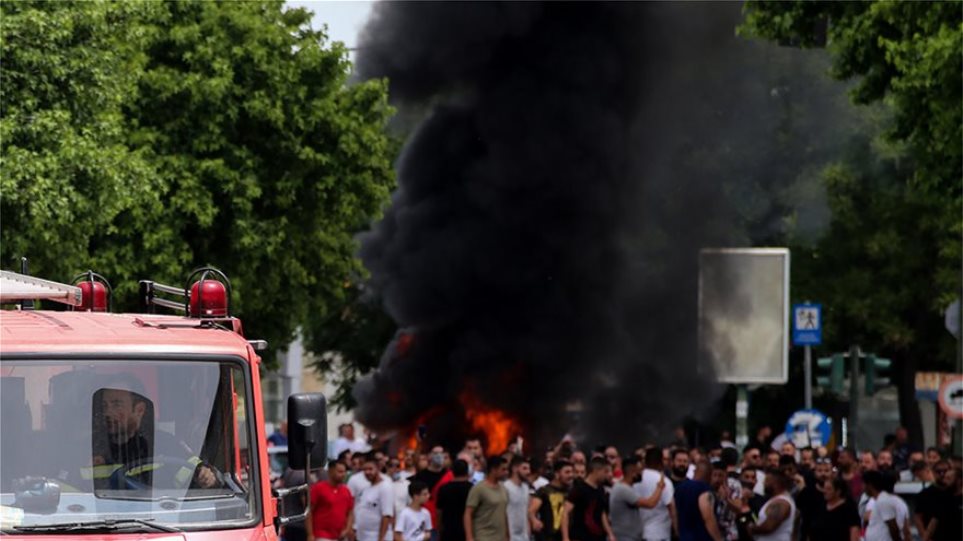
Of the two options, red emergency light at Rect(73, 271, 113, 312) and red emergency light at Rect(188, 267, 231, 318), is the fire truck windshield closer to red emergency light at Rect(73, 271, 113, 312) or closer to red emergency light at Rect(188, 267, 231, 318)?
red emergency light at Rect(188, 267, 231, 318)

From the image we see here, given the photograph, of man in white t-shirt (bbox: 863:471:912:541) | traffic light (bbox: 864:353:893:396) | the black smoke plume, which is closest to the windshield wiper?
man in white t-shirt (bbox: 863:471:912:541)

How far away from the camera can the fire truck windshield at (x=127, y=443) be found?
9578 mm

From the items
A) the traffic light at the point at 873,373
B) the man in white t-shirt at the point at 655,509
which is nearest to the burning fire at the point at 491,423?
the traffic light at the point at 873,373

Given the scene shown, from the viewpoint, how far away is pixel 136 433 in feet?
32.4

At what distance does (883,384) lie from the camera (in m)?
31.8

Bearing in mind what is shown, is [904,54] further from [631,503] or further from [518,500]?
[518,500]

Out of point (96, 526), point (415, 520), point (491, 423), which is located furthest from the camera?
point (491, 423)

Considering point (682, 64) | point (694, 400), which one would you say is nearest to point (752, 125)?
point (682, 64)

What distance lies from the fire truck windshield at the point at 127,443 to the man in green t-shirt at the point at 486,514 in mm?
8226

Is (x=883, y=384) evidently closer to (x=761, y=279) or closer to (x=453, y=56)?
(x=761, y=279)

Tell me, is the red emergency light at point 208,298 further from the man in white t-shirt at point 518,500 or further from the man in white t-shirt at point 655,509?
the man in white t-shirt at point 655,509

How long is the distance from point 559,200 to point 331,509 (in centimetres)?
1982

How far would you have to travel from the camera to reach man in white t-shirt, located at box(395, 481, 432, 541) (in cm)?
1908

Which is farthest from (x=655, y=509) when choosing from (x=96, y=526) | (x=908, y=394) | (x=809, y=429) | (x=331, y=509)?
(x=908, y=394)
